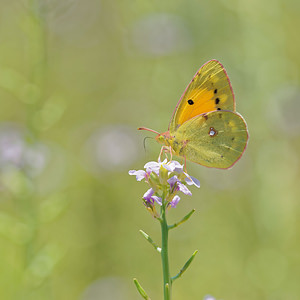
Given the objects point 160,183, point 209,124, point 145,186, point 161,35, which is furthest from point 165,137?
point 161,35

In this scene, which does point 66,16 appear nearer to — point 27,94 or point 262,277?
point 27,94

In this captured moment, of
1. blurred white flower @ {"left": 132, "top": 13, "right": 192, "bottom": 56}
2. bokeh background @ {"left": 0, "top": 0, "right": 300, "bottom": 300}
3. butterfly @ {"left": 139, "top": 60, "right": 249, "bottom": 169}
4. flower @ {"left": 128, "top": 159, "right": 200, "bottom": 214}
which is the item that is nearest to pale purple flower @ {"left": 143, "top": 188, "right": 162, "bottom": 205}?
flower @ {"left": 128, "top": 159, "right": 200, "bottom": 214}

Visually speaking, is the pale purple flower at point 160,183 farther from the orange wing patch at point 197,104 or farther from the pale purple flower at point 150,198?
the orange wing patch at point 197,104

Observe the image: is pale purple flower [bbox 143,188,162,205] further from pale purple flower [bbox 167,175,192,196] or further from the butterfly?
the butterfly

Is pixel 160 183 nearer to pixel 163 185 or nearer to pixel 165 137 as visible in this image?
pixel 163 185

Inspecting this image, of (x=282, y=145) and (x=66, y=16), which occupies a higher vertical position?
(x=66, y=16)

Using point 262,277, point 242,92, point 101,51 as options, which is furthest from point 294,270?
point 101,51

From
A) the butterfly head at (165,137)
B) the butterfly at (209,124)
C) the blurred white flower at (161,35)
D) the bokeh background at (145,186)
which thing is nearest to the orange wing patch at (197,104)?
the butterfly at (209,124)
